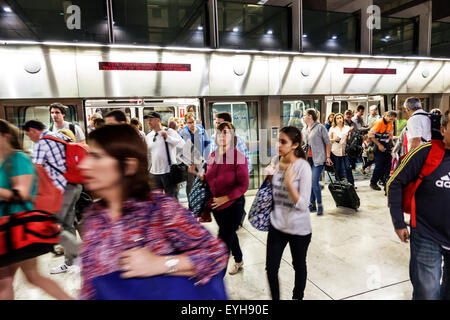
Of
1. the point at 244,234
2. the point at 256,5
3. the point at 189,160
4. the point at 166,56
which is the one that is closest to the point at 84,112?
the point at 166,56

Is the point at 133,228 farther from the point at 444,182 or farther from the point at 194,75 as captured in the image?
the point at 194,75

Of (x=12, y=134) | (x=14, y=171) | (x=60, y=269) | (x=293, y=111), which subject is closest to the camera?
(x=14, y=171)

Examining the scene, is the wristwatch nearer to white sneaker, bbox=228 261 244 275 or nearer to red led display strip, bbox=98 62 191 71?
white sneaker, bbox=228 261 244 275

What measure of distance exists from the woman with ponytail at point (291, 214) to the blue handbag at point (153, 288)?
4.42ft

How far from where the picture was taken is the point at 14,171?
2148mm

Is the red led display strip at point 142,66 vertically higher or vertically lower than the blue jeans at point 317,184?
higher

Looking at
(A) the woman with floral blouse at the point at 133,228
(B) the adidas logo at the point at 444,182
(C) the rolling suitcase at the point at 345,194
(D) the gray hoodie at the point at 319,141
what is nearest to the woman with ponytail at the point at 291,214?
(B) the adidas logo at the point at 444,182

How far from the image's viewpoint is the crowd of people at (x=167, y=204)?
3.77ft

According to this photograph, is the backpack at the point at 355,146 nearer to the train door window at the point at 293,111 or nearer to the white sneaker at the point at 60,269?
the train door window at the point at 293,111

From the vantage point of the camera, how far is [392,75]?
9047 mm

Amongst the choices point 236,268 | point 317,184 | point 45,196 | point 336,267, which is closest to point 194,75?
point 317,184

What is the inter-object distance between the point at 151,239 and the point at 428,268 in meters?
1.98

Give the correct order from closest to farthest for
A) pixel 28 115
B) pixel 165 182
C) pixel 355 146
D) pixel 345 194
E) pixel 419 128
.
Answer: pixel 419 128 → pixel 165 182 → pixel 345 194 → pixel 28 115 → pixel 355 146

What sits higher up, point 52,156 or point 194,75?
point 194,75
